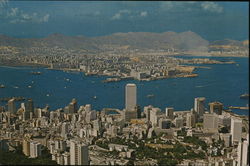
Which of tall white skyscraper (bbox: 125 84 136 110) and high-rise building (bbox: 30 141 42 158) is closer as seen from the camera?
high-rise building (bbox: 30 141 42 158)

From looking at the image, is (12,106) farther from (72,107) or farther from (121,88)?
(121,88)

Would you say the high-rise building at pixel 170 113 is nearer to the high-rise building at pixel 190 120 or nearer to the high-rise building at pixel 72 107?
the high-rise building at pixel 190 120

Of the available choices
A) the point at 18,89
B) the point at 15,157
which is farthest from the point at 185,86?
the point at 15,157

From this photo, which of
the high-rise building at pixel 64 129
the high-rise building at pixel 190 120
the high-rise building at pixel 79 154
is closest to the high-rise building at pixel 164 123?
the high-rise building at pixel 190 120

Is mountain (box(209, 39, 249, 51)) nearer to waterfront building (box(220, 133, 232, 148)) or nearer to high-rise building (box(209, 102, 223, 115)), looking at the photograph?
high-rise building (box(209, 102, 223, 115))

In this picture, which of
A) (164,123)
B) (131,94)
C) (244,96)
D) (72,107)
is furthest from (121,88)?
(244,96)

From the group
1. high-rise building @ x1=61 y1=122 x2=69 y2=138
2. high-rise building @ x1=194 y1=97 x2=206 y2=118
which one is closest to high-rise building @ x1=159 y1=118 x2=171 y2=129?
high-rise building @ x1=194 y1=97 x2=206 y2=118

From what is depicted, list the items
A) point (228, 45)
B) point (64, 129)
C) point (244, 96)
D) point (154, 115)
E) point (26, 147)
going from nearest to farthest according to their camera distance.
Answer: point (26, 147) → point (64, 129) → point (154, 115) → point (244, 96) → point (228, 45)

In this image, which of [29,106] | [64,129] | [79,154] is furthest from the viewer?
[29,106]
